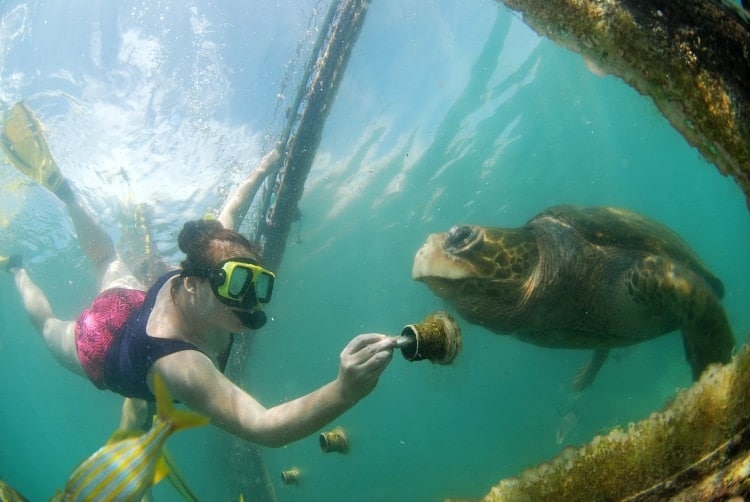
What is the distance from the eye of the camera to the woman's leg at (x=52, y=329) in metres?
5.80

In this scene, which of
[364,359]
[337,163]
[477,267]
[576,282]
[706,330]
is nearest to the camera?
[364,359]

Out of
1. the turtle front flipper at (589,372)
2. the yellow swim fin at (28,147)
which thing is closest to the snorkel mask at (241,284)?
the turtle front flipper at (589,372)

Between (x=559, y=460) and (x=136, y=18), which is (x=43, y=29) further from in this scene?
(x=559, y=460)

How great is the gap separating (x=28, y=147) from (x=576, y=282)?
42.4 ft

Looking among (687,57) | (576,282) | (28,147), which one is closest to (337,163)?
(28,147)

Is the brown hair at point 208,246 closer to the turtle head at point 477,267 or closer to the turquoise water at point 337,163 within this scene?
the turtle head at point 477,267

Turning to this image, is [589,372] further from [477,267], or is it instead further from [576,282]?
A: [477,267]

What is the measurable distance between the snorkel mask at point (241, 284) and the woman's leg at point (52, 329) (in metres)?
3.49

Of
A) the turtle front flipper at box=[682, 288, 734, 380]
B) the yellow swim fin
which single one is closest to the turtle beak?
the turtle front flipper at box=[682, 288, 734, 380]

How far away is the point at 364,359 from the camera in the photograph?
2.04 m

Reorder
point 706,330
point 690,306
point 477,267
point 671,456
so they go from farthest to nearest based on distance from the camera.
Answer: point 706,330
point 690,306
point 477,267
point 671,456

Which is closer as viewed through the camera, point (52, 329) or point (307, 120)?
point (307, 120)

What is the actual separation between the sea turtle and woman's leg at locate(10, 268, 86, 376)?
5.22 meters

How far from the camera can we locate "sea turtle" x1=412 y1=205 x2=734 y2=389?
351 centimetres
